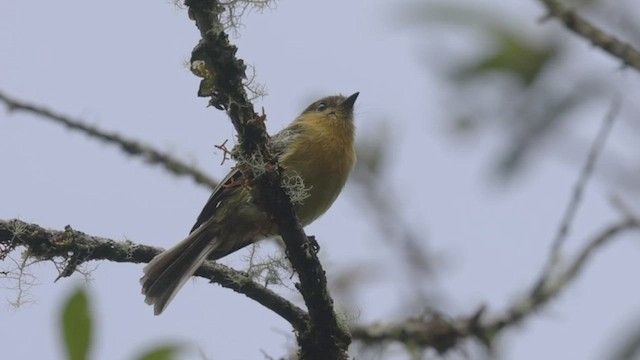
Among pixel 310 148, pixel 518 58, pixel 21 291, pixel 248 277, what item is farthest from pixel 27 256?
pixel 310 148

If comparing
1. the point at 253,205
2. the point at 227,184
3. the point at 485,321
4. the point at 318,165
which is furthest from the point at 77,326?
the point at 318,165

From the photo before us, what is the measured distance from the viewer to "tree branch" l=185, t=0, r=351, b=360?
2754 millimetres

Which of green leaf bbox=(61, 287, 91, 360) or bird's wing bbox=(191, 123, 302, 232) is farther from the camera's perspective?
bird's wing bbox=(191, 123, 302, 232)

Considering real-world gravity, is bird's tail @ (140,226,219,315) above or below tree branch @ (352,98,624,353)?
above

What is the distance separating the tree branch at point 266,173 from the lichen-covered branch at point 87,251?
121 mm

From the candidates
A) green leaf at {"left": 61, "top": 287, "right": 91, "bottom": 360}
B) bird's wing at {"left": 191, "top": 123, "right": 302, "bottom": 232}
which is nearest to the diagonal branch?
bird's wing at {"left": 191, "top": 123, "right": 302, "bottom": 232}

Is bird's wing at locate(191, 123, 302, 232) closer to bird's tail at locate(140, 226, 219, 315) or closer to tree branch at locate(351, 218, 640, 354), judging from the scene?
bird's tail at locate(140, 226, 219, 315)

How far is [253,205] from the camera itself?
3875 millimetres

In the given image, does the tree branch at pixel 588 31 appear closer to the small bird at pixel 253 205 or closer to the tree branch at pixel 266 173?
the tree branch at pixel 266 173

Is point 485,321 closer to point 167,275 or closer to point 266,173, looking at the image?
point 266,173

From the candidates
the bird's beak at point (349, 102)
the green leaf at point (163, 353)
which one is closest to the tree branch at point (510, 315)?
the green leaf at point (163, 353)

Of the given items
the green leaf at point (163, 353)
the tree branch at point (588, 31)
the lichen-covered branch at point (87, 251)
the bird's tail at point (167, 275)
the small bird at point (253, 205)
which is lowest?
the green leaf at point (163, 353)

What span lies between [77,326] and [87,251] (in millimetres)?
1610

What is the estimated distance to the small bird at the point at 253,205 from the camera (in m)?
4.05
